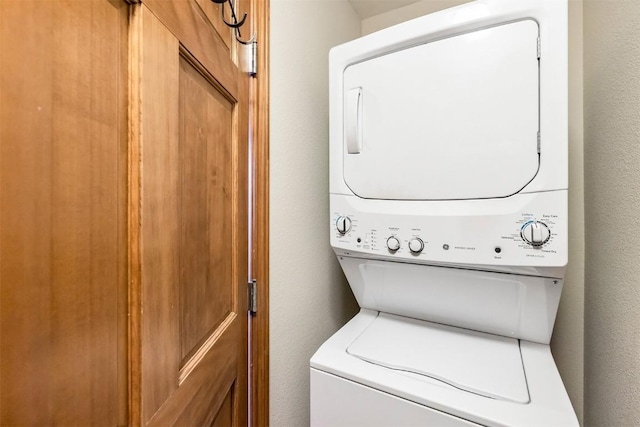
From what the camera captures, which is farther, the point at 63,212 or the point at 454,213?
the point at 454,213

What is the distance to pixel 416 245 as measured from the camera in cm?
106

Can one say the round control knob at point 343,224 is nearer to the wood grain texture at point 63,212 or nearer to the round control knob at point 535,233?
the round control knob at point 535,233

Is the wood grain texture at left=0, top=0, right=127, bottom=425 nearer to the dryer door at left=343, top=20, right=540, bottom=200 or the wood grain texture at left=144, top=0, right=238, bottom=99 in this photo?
the wood grain texture at left=144, top=0, right=238, bottom=99

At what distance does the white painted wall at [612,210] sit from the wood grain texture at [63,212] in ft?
4.10

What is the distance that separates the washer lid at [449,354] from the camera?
2.87 feet

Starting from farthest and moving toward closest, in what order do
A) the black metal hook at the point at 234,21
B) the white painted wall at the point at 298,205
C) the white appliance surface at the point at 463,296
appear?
the white painted wall at the point at 298,205
the white appliance surface at the point at 463,296
the black metal hook at the point at 234,21

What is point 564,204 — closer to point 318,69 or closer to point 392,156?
point 392,156

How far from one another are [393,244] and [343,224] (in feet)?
0.74

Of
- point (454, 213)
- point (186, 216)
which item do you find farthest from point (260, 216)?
point (454, 213)

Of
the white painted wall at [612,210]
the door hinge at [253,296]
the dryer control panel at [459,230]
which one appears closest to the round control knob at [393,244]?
the dryer control panel at [459,230]

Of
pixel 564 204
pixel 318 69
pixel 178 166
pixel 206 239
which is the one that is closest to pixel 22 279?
pixel 178 166

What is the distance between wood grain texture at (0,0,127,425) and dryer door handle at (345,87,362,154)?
0.84 m

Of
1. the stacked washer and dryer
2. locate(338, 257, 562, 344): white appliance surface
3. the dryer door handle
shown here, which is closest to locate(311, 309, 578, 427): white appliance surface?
the stacked washer and dryer

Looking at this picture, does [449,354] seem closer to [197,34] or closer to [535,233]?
[535,233]
